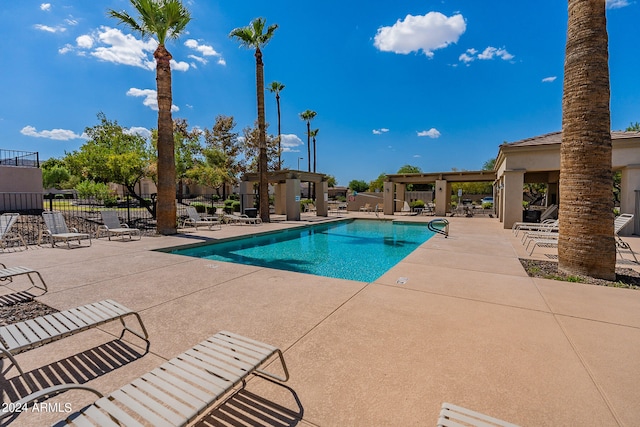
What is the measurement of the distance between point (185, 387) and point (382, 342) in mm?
2132

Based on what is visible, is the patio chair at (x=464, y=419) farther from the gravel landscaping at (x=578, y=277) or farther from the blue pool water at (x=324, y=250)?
the blue pool water at (x=324, y=250)

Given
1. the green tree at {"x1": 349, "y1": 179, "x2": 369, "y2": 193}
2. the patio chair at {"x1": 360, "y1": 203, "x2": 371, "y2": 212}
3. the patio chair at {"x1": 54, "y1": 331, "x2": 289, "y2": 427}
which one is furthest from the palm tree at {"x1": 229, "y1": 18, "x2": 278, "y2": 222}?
the green tree at {"x1": 349, "y1": 179, "x2": 369, "y2": 193}

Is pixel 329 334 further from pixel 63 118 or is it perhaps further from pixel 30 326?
pixel 63 118

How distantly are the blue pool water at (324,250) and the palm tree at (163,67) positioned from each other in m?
3.16

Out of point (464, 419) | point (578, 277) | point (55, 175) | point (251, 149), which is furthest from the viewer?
point (55, 175)

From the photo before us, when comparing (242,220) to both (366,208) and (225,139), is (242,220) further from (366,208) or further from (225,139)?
(225,139)

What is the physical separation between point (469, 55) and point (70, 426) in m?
31.2

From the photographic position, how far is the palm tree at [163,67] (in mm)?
11359

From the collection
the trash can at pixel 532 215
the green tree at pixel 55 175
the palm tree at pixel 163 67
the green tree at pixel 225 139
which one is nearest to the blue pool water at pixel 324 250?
the palm tree at pixel 163 67

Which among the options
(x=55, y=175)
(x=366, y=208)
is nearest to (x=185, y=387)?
(x=366, y=208)

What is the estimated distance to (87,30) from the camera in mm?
13156

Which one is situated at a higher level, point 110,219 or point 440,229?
point 110,219

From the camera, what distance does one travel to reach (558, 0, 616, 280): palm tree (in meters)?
5.90

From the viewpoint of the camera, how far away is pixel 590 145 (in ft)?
19.4
